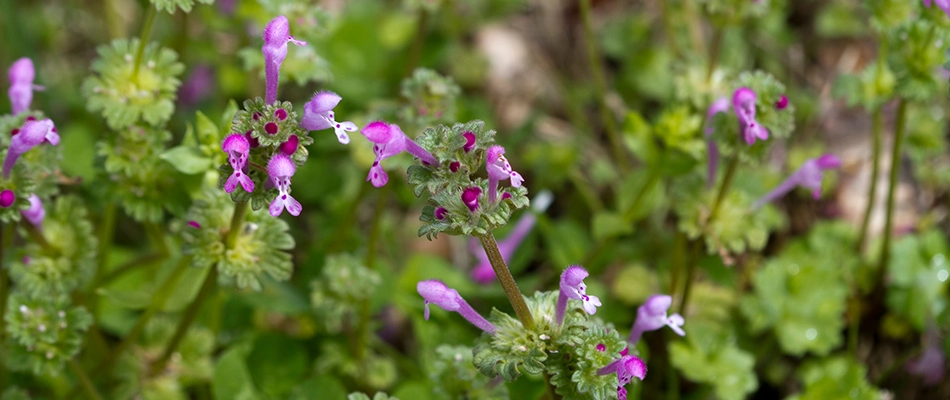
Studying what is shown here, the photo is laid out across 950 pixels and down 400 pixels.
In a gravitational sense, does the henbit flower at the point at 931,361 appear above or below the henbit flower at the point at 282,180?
above

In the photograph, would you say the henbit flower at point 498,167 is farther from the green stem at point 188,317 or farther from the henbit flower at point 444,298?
the green stem at point 188,317

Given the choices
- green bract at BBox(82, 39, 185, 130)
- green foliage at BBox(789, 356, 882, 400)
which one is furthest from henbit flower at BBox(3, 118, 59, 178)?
green foliage at BBox(789, 356, 882, 400)

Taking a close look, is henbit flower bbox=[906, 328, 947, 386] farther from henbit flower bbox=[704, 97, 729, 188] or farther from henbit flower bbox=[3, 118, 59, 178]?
henbit flower bbox=[3, 118, 59, 178]

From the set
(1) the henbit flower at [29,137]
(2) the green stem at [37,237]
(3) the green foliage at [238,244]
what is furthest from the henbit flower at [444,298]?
(2) the green stem at [37,237]

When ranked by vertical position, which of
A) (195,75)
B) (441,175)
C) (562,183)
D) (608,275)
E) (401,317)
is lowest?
(441,175)

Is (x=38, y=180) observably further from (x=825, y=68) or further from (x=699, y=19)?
(x=825, y=68)

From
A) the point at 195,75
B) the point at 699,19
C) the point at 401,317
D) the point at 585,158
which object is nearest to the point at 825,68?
the point at 699,19
